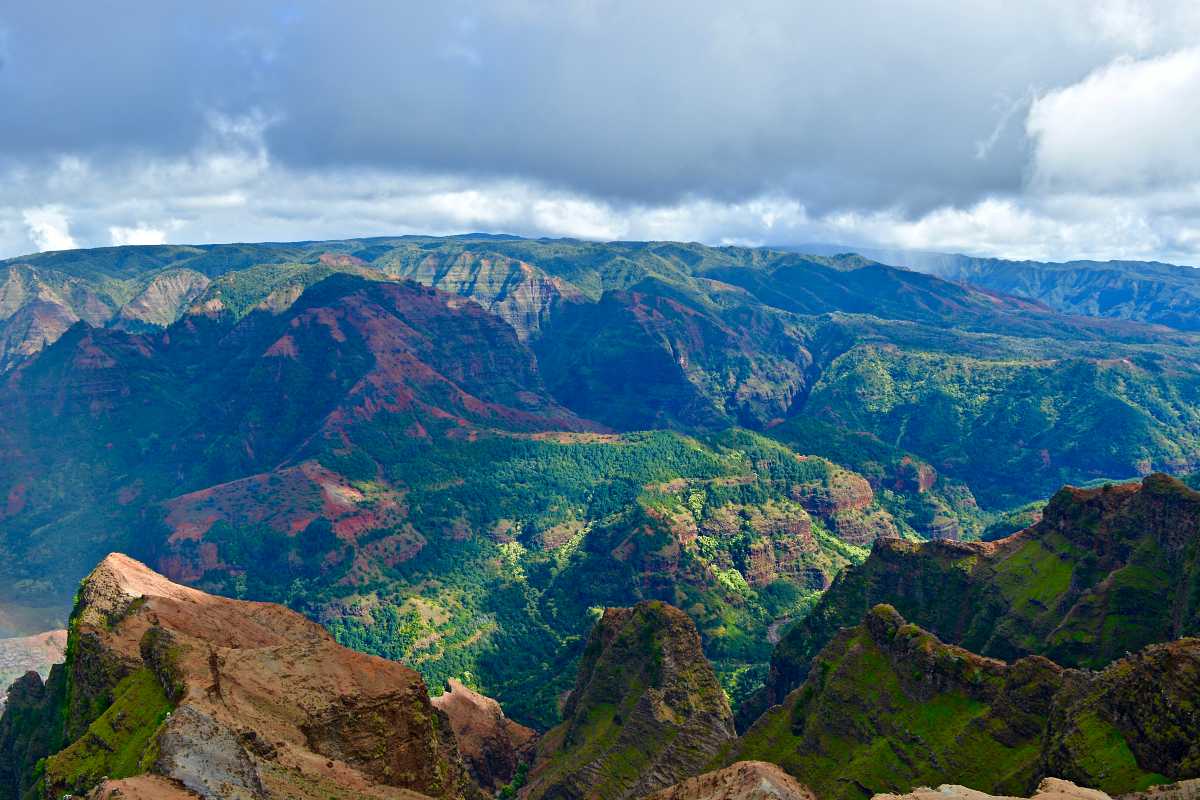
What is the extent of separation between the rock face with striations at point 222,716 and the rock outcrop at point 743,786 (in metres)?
26.2

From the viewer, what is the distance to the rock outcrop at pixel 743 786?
205 ft

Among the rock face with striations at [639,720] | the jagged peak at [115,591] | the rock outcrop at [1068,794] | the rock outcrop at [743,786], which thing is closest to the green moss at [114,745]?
the jagged peak at [115,591]

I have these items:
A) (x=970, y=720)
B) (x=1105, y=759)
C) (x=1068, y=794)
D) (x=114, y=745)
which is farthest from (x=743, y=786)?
(x=114, y=745)

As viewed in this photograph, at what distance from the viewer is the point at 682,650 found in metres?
122

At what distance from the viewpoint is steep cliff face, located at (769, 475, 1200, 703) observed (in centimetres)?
11369

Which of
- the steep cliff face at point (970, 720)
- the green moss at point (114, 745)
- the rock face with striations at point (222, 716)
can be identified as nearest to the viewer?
the rock face with striations at point (222, 716)

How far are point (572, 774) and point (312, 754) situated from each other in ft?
159

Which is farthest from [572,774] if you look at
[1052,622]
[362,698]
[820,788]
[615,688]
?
[1052,622]

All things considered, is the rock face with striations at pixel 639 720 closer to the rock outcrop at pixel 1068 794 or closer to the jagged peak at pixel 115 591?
the rock outcrop at pixel 1068 794

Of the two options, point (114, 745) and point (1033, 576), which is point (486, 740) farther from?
point (1033, 576)

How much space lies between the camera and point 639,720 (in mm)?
112250

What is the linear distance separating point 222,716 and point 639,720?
6251 cm

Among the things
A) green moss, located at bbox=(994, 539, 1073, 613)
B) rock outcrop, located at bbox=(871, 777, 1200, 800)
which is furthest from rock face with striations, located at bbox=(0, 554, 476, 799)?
green moss, located at bbox=(994, 539, 1073, 613)

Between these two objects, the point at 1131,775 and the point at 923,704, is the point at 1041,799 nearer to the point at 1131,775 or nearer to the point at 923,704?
the point at 1131,775
